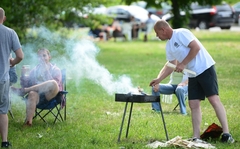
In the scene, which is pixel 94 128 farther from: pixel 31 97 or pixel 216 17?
pixel 216 17

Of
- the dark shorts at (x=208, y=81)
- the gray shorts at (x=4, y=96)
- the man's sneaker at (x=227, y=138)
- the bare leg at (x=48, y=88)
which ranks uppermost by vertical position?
the dark shorts at (x=208, y=81)

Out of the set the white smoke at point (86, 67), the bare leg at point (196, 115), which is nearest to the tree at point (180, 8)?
the white smoke at point (86, 67)

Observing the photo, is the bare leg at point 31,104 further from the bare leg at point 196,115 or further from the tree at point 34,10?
the tree at point 34,10

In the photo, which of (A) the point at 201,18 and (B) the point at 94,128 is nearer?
(B) the point at 94,128

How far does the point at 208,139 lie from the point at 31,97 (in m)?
2.61

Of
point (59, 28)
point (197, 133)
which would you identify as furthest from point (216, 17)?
point (197, 133)

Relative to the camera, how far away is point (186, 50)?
666 cm

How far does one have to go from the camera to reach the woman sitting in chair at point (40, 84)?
800cm

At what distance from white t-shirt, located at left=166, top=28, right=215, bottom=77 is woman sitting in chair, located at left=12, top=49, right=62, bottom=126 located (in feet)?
6.82

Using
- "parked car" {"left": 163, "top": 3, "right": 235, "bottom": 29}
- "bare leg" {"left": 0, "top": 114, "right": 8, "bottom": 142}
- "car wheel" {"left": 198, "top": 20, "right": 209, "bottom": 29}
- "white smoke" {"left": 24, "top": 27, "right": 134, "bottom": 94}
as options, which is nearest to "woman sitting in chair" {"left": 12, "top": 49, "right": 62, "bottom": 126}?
"white smoke" {"left": 24, "top": 27, "right": 134, "bottom": 94}

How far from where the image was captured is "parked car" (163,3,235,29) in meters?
32.1

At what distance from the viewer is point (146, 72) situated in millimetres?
14344

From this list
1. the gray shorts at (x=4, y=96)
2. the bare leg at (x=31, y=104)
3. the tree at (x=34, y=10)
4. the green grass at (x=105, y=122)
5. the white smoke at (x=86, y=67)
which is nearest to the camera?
the gray shorts at (x=4, y=96)

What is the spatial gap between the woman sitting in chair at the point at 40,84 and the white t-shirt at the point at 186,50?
2.08 metres
